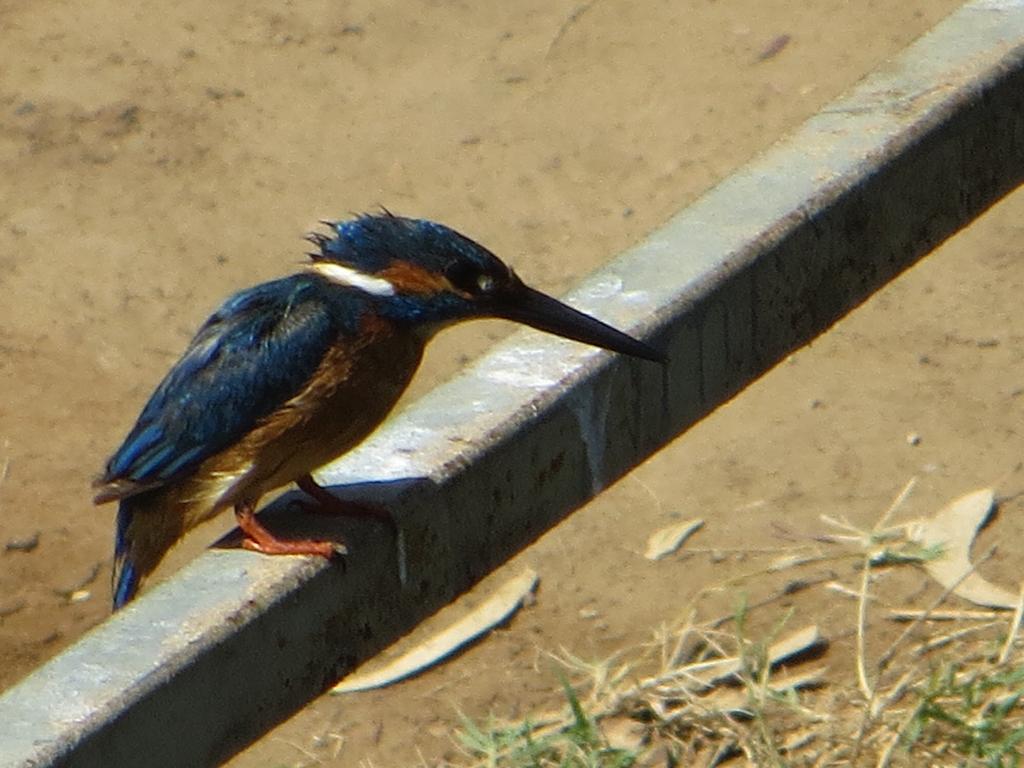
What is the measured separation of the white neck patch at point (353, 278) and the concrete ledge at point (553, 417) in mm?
384

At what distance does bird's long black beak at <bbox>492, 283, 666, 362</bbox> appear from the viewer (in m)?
2.35

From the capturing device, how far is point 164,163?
5.77 m

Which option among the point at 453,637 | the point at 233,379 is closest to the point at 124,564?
the point at 233,379

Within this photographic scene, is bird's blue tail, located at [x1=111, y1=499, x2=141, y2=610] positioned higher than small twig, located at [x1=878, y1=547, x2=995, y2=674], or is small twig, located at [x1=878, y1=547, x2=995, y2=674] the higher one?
bird's blue tail, located at [x1=111, y1=499, x2=141, y2=610]

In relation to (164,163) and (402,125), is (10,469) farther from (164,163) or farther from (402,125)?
(402,125)

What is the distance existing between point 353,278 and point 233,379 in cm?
23

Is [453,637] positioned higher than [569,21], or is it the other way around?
[569,21]

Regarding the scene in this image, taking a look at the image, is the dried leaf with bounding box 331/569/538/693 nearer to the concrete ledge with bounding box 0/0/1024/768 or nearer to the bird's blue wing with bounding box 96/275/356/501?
the bird's blue wing with bounding box 96/275/356/501

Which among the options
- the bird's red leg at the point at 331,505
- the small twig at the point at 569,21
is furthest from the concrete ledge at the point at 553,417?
the small twig at the point at 569,21

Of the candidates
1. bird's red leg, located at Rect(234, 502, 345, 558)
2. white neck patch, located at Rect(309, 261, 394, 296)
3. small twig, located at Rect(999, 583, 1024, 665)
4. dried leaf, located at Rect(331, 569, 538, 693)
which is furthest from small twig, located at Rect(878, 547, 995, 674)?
bird's red leg, located at Rect(234, 502, 345, 558)

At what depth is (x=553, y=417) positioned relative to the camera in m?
A: 2.32

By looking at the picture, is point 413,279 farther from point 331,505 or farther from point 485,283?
point 331,505

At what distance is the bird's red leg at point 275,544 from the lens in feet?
7.25

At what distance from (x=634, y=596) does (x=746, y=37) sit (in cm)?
243
